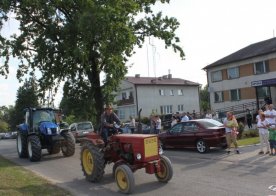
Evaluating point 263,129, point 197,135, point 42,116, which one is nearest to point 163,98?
point 42,116

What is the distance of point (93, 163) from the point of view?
12.1 metres

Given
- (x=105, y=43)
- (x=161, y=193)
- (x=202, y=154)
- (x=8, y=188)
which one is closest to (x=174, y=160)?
(x=202, y=154)

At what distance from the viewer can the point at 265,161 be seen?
46.8ft

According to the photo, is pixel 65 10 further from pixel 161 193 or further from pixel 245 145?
pixel 161 193

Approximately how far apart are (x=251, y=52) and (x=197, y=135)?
30.5 meters

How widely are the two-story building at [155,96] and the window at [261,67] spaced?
78.4ft

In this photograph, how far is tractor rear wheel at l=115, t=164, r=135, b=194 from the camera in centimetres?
1051

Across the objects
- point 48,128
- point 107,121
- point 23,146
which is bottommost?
point 23,146

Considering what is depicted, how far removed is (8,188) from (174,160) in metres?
6.80

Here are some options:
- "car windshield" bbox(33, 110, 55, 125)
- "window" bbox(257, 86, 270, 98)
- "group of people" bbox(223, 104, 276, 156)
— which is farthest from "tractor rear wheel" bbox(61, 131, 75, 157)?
"window" bbox(257, 86, 270, 98)

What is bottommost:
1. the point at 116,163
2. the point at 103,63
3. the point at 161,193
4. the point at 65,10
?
the point at 161,193

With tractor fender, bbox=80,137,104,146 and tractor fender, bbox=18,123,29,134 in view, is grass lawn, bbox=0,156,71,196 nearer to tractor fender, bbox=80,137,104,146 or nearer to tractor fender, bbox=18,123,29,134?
tractor fender, bbox=80,137,104,146

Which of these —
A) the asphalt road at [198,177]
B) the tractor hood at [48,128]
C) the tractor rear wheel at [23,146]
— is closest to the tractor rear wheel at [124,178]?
the asphalt road at [198,177]

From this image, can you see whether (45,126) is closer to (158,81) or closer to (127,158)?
(127,158)
